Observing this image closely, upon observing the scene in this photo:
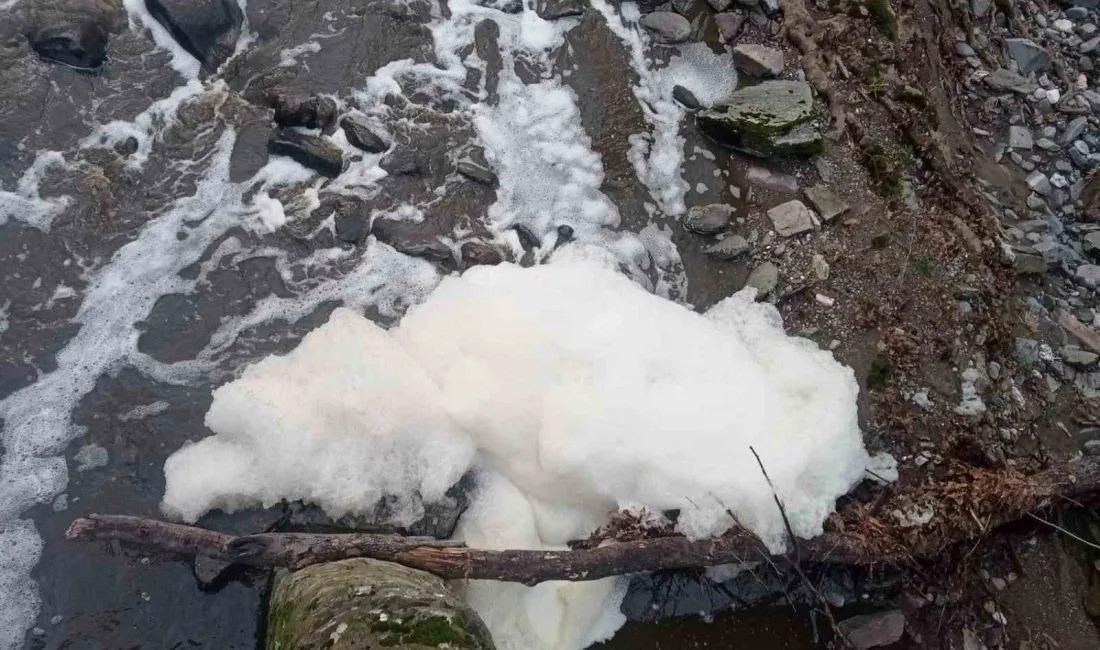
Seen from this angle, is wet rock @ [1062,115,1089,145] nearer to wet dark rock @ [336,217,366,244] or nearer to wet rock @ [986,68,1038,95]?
wet rock @ [986,68,1038,95]

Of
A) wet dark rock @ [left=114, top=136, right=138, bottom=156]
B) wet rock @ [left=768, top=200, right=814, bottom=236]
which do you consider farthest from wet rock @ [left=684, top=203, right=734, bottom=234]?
wet dark rock @ [left=114, top=136, right=138, bottom=156]

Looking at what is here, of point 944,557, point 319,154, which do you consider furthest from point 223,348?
point 944,557

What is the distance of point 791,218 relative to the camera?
18.3 ft

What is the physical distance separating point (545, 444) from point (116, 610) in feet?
8.40

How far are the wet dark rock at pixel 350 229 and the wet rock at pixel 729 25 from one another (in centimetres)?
342

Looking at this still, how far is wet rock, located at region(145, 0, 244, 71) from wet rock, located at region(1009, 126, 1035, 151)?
648cm

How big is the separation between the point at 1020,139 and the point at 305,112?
588cm

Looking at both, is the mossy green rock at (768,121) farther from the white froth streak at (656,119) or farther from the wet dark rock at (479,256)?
the wet dark rock at (479,256)

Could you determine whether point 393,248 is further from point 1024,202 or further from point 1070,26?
point 1070,26

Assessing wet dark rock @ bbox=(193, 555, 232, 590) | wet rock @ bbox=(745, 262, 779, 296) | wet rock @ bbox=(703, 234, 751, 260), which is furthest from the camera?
wet rock @ bbox=(703, 234, 751, 260)

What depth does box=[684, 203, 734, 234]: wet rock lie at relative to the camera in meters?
5.57

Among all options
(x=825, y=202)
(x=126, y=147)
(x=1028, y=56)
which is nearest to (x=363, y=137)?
(x=126, y=147)

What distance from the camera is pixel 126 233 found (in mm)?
5285

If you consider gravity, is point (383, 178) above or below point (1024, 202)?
above
